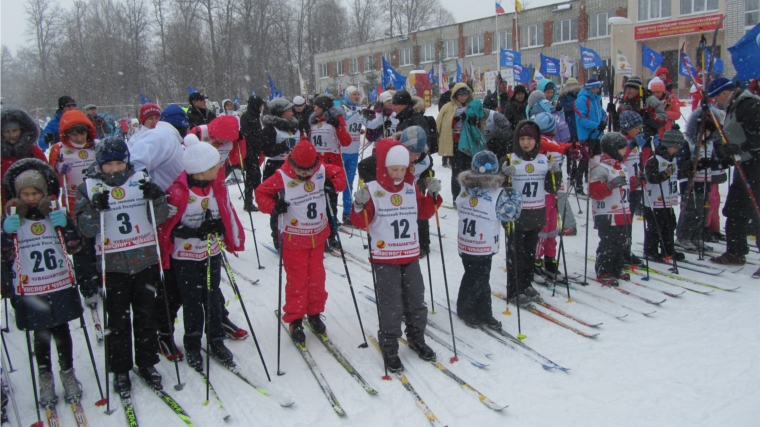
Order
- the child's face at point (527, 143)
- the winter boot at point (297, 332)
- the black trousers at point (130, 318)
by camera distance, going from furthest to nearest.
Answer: the child's face at point (527, 143)
the winter boot at point (297, 332)
the black trousers at point (130, 318)

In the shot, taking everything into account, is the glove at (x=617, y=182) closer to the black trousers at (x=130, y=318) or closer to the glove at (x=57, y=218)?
the black trousers at (x=130, y=318)

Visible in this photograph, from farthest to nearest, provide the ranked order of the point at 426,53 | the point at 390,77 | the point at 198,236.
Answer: the point at 426,53, the point at 390,77, the point at 198,236

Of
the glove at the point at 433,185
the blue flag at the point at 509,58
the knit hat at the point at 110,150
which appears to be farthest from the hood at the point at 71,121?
the blue flag at the point at 509,58

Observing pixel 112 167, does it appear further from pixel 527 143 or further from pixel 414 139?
pixel 527 143

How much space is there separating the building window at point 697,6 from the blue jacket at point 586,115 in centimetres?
2662

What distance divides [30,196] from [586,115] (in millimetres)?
7751

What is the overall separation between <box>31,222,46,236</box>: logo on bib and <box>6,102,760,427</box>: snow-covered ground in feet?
4.38

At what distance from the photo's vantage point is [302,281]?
4629mm

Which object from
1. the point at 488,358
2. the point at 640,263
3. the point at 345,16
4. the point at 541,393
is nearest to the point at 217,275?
the point at 488,358

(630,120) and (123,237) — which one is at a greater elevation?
(630,120)

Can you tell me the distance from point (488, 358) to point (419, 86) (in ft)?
51.6

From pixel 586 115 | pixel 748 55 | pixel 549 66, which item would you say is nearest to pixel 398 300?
pixel 586 115

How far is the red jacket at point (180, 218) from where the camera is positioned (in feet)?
13.3

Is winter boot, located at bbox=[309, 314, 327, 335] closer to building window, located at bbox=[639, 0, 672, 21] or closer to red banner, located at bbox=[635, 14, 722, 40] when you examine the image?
red banner, located at bbox=[635, 14, 722, 40]
